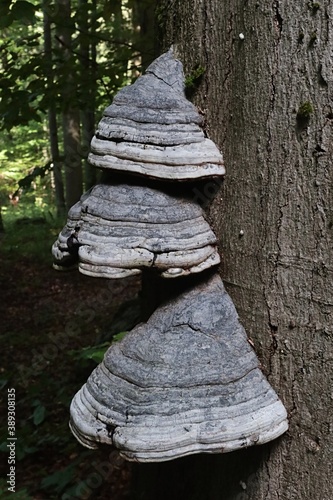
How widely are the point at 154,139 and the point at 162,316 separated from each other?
53 centimetres

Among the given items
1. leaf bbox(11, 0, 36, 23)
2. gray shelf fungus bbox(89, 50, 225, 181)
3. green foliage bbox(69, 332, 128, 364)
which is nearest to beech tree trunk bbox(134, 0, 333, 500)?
gray shelf fungus bbox(89, 50, 225, 181)

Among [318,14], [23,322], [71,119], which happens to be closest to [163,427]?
A: [318,14]

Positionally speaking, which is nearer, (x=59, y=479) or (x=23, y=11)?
(x=23, y=11)

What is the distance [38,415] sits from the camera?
4840mm

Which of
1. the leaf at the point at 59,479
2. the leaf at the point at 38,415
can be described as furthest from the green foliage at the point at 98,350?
the leaf at the point at 59,479

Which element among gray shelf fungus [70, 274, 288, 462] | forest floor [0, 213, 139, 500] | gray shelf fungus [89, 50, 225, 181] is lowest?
forest floor [0, 213, 139, 500]

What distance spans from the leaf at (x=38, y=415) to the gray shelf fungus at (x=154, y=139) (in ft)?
13.1

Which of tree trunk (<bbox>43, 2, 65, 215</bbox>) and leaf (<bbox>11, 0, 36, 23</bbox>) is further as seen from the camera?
tree trunk (<bbox>43, 2, 65, 215</bbox>)

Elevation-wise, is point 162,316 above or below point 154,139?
below

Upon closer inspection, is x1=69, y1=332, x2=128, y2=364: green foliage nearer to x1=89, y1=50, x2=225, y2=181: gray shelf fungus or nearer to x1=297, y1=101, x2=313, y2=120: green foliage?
x1=89, y1=50, x2=225, y2=181: gray shelf fungus

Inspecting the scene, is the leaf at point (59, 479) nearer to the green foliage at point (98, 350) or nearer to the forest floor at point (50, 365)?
the forest floor at point (50, 365)

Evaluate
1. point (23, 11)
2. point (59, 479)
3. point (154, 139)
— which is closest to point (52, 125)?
point (23, 11)

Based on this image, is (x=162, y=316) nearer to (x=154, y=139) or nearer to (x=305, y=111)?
(x=154, y=139)

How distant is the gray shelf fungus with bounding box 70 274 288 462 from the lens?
1.27 meters
